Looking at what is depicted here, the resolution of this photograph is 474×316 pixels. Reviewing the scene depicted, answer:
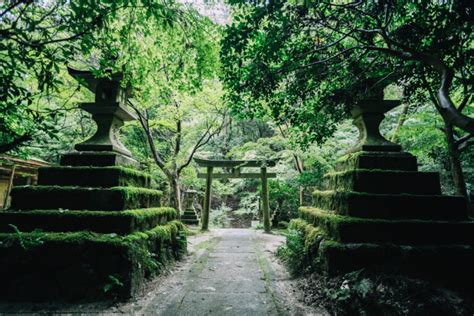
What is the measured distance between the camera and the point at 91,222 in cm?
345

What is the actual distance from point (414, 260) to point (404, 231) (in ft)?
1.20

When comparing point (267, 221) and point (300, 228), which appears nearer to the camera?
point (300, 228)

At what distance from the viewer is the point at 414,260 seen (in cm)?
290

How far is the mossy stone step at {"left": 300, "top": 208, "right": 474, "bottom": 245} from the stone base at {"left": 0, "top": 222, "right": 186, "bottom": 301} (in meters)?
2.75

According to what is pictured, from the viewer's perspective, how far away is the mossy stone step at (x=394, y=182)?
3521mm

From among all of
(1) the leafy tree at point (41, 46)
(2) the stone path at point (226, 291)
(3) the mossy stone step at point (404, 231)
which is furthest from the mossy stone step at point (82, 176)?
(3) the mossy stone step at point (404, 231)

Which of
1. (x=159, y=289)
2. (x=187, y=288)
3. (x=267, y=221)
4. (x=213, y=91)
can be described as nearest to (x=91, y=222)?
(x=159, y=289)

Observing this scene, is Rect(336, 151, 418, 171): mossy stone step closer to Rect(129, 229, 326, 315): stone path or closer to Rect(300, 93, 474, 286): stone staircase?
Rect(300, 93, 474, 286): stone staircase

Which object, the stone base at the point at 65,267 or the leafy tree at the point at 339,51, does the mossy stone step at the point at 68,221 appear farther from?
the leafy tree at the point at 339,51

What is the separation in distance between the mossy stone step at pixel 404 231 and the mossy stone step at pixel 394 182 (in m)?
0.49

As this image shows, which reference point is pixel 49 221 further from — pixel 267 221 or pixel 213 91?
pixel 267 221

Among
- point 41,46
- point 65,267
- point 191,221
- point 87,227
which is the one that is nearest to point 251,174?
point 191,221

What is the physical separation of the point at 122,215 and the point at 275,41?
9.99ft

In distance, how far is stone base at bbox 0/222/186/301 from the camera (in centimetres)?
294
